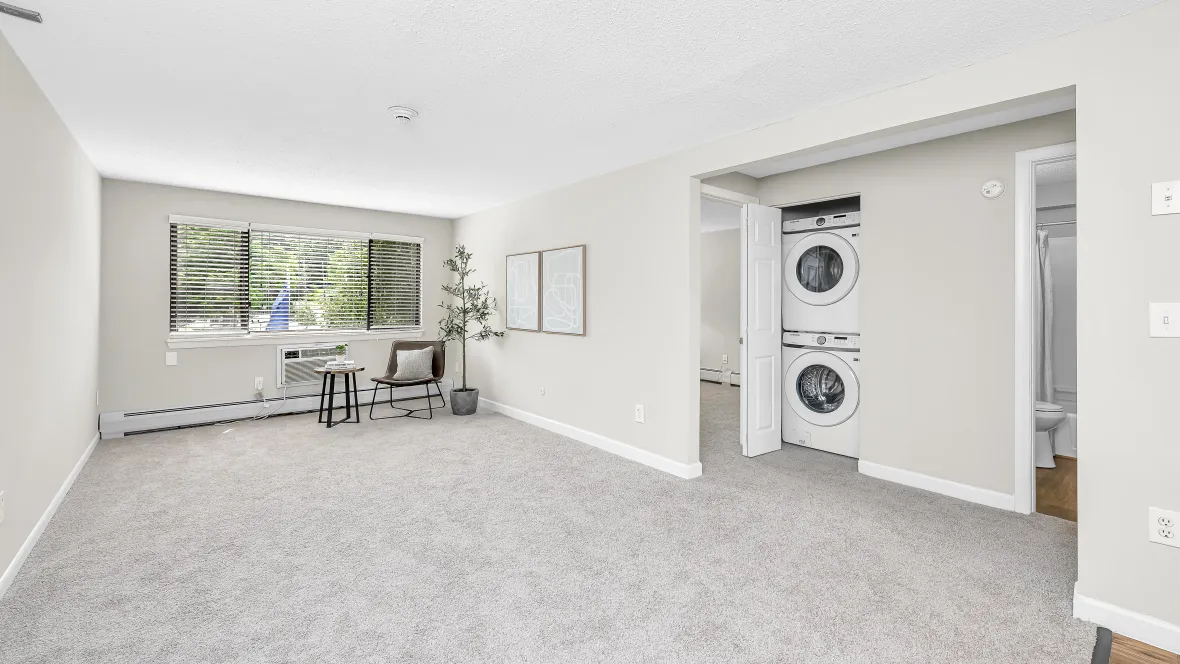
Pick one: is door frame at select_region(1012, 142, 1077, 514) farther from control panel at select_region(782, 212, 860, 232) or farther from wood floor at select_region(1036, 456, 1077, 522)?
control panel at select_region(782, 212, 860, 232)

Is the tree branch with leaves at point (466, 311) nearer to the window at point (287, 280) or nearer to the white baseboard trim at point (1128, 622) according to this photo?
the window at point (287, 280)

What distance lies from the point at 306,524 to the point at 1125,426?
3.67 m

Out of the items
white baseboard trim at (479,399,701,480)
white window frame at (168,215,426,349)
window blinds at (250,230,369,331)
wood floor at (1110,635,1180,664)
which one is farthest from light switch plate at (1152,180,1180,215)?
window blinds at (250,230,369,331)

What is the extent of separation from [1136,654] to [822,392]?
2533 millimetres

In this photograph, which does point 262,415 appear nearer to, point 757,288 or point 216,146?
point 216,146

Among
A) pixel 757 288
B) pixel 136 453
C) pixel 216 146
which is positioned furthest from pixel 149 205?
pixel 757 288

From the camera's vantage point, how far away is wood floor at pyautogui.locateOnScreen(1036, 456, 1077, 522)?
303 cm

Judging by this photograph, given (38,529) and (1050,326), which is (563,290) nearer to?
(38,529)

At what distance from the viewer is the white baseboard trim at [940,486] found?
10.1 feet

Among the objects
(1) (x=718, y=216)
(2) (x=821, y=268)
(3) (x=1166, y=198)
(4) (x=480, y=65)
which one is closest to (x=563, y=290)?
(2) (x=821, y=268)

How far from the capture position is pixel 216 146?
11.6 ft

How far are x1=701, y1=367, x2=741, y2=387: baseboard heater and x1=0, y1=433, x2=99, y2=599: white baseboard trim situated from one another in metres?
6.77

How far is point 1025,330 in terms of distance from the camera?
2.96 meters

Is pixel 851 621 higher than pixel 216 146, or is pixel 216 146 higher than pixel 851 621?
pixel 216 146
